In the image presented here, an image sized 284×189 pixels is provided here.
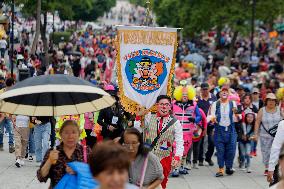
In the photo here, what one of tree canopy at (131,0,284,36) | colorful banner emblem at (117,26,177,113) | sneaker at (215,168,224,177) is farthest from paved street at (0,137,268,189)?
tree canopy at (131,0,284,36)

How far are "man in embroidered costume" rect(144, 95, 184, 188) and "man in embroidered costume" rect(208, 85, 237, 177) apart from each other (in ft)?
14.3

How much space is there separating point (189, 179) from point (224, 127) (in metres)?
1.17

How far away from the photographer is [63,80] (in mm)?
7336

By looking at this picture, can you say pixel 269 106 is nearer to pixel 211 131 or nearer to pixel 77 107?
pixel 211 131

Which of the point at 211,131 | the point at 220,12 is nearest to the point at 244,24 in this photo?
the point at 220,12

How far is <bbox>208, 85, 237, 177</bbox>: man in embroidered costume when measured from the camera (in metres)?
14.7

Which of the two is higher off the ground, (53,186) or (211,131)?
(53,186)

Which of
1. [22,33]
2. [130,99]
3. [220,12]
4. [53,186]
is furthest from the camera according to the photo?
[22,33]

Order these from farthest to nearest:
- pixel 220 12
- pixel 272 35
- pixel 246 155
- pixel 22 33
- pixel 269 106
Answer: pixel 272 35, pixel 22 33, pixel 220 12, pixel 246 155, pixel 269 106

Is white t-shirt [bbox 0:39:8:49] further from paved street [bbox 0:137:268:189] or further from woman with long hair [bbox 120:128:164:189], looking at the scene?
woman with long hair [bbox 120:128:164:189]

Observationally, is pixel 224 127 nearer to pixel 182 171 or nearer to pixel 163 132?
pixel 182 171

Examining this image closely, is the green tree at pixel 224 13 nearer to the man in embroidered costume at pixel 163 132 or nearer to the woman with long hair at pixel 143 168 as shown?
the man in embroidered costume at pixel 163 132

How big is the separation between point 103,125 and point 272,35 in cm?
4693

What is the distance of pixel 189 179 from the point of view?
47.6ft
